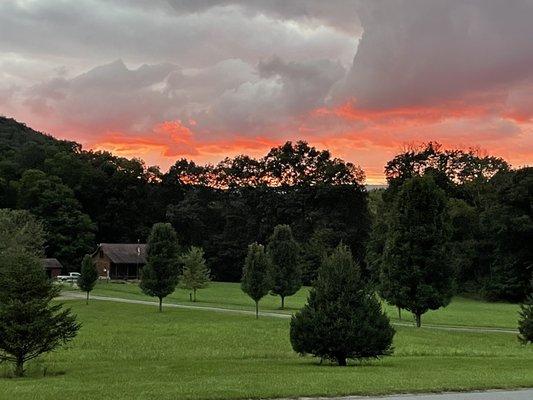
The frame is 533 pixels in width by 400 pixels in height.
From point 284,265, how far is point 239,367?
3752 cm

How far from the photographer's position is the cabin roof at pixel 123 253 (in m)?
102

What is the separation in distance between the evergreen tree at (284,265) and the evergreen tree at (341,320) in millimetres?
35335

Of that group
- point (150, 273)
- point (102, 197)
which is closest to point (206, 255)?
point (102, 197)

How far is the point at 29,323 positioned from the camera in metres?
18.5

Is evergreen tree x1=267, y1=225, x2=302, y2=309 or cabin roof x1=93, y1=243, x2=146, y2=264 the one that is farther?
cabin roof x1=93, y1=243, x2=146, y2=264

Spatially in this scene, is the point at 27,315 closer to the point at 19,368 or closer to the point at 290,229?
the point at 19,368

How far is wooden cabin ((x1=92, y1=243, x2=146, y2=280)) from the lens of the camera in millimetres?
102312

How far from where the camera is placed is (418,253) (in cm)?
4072

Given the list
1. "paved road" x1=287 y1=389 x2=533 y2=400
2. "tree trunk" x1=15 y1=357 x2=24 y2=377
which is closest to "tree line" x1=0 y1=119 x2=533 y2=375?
"tree trunk" x1=15 y1=357 x2=24 y2=377

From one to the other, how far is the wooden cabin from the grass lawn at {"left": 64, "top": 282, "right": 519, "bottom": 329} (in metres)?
9.27

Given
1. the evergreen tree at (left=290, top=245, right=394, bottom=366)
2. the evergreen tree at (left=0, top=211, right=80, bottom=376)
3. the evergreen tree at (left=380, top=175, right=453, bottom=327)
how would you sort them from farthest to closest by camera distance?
the evergreen tree at (left=380, top=175, right=453, bottom=327)
the evergreen tree at (left=290, top=245, right=394, bottom=366)
the evergreen tree at (left=0, top=211, right=80, bottom=376)

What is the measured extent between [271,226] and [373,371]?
86642 mm

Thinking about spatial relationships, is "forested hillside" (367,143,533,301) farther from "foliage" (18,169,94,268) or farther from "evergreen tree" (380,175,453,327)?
"foliage" (18,169,94,268)

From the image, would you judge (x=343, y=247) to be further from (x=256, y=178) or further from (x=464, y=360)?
(x=256, y=178)
